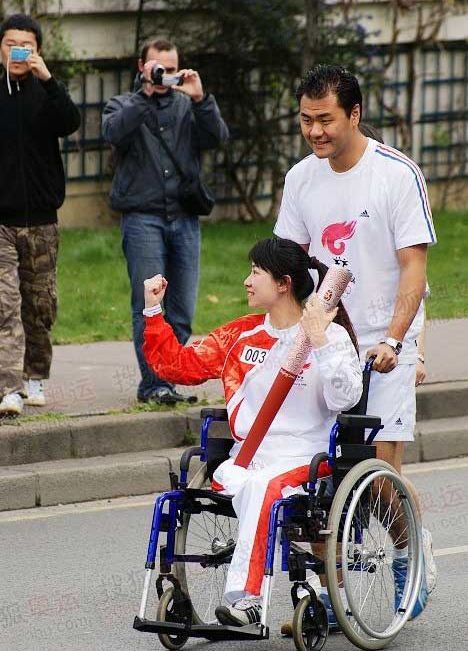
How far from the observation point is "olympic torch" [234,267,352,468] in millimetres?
5469

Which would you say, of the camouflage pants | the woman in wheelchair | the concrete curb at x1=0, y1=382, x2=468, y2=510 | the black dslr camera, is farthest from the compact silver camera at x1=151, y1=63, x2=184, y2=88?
the woman in wheelchair

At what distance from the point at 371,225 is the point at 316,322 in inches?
21.3

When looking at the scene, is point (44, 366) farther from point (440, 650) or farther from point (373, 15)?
point (373, 15)

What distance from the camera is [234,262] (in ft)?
53.2

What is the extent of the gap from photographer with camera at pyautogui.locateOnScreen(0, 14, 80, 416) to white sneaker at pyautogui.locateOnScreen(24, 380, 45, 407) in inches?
8.9

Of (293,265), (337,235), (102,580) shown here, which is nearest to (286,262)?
(293,265)

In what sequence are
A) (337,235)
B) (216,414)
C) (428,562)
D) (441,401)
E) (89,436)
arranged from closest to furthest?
1. (216,414)
2. (337,235)
3. (428,562)
4. (89,436)
5. (441,401)

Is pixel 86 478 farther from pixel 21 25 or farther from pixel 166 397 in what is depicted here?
pixel 21 25

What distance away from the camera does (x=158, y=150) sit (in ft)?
30.2

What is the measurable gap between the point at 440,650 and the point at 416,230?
1461 mm

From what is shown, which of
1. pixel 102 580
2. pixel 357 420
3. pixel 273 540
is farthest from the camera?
pixel 102 580

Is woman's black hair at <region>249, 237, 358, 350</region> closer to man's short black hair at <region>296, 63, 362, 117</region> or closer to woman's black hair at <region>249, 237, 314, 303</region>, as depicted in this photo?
woman's black hair at <region>249, 237, 314, 303</region>

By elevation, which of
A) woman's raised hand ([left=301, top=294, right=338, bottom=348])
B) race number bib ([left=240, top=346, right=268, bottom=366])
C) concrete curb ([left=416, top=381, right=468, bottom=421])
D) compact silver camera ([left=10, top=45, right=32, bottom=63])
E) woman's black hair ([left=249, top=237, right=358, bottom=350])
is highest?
compact silver camera ([left=10, top=45, right=32, bottom=63])

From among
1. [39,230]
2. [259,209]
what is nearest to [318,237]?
[39,230]
